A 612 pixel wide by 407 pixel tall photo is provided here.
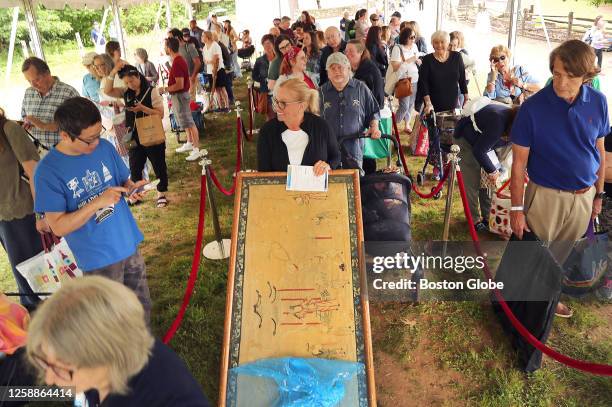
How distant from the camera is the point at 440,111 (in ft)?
18.3

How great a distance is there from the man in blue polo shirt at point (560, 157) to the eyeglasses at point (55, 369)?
2728mm

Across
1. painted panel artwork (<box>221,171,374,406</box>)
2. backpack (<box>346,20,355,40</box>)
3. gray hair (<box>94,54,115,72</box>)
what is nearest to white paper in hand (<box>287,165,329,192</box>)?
painted panel artwork (<box>221,171,374,406</box>)

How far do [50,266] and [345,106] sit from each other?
2784mm

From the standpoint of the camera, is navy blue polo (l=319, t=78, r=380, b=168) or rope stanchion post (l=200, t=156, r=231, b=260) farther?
rope stanchion post (l=200, t=156, r=231, b=260)

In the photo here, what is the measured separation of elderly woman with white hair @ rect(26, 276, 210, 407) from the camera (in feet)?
3.97

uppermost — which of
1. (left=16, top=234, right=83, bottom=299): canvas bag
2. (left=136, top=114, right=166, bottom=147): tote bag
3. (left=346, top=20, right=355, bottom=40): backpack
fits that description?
(left=346, top=20, right=355, bottom=40): backpack

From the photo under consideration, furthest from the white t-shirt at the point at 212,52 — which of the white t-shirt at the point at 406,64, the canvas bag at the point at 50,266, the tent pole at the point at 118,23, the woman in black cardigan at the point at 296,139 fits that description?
the canvas bag at the point at 50,266

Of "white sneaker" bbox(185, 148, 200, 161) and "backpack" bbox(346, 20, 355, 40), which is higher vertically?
"backpack" bbox(346, 20, 355, 40)

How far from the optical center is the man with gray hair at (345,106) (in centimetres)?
421

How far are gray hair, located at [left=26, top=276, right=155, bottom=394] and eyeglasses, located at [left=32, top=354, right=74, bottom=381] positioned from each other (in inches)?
0.7

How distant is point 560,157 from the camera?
111 inches

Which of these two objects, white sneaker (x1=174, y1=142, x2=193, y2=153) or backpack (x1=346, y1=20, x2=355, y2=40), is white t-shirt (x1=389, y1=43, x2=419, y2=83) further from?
backpack (x1=346, y1=20, x2=355, y2=40)
